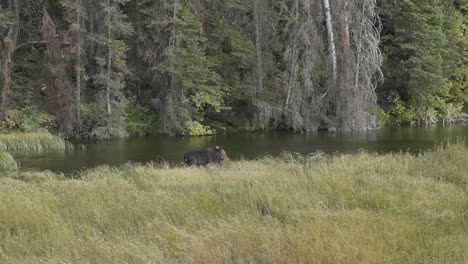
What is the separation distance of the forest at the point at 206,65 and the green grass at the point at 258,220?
22721 mm

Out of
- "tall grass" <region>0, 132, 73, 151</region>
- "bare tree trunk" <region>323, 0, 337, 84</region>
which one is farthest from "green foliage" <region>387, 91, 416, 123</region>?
"tall grass" <region>0, 132, 73, 151</region>

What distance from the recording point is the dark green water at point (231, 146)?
22.2m

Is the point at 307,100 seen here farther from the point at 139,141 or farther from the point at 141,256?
the point at 141,256

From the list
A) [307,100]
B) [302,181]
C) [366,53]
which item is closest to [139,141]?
[307,100]

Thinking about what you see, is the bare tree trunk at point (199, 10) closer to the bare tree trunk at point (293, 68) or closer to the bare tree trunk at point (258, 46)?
the bare tree trunk at point (258, 46)

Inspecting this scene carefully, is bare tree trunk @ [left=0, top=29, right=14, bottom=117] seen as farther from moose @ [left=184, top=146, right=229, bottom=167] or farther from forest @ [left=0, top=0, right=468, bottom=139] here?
moose @ [left=184, top=146, right=229, bottom=167]

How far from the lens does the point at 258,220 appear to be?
270 inches

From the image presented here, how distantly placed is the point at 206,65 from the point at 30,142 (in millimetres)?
14258

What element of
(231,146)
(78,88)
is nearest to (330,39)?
(231,146)

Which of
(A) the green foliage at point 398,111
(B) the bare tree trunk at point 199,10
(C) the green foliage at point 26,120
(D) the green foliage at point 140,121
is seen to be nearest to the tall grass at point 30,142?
(C) the green foliage at point 26,120

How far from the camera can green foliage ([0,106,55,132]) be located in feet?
103

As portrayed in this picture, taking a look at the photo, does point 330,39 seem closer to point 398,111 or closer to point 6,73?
point 398,111

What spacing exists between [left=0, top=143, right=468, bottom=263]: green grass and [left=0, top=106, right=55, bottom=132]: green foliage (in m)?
22.3

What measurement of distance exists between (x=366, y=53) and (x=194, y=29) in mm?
11909
